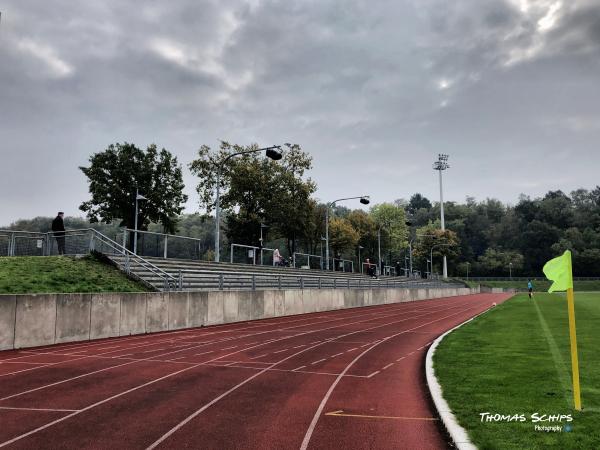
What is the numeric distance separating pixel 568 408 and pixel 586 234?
5739 inches

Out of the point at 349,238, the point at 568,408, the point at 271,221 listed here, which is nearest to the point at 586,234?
the point at 349,238

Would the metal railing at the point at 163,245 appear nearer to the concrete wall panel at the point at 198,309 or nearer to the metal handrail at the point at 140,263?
the metal handrail at the point at 140,263

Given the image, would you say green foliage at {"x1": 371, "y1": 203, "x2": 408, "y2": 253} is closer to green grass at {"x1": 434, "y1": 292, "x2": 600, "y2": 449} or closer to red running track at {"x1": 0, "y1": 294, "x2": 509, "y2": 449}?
green grass at {"x1": 434, "y1": 292, "x2": 600, "y2": 449}

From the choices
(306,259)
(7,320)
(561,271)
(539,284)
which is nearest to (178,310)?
(7,320)

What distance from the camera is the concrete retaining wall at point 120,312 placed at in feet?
40.2

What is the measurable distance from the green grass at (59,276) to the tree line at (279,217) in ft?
12.8

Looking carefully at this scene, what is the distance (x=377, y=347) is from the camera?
13.3 metres

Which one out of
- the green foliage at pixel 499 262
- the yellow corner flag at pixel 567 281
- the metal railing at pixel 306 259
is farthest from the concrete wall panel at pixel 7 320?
the green foliage at pixel 499 262

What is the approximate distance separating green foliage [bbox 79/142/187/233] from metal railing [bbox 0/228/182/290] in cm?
2622

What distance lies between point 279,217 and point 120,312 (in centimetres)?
3545

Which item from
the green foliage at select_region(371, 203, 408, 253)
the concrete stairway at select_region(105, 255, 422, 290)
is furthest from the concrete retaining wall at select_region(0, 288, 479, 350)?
the green foliage at select_region(371, 203, 408, 253)

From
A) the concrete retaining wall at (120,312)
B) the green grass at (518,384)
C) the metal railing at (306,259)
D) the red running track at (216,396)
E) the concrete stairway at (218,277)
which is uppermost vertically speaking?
the metal railing at (306,259)

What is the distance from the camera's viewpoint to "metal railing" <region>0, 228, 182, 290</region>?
19.5 meters

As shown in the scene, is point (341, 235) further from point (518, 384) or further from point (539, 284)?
point (518, 384)
